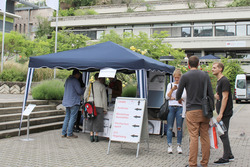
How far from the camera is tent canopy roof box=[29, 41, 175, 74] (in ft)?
27.3

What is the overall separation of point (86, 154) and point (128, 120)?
1300 mm

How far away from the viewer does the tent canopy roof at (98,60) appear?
833 centimetres

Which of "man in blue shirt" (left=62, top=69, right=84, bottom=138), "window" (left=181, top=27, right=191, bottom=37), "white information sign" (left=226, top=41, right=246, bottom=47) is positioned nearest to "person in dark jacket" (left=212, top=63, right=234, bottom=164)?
"man in blue shirt" (left=62, top=69, right=84, bottom=138)

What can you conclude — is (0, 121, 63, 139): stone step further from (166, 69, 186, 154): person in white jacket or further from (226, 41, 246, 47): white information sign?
(226, 41, 246, 47): white information sign

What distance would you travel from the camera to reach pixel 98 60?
8625 mm

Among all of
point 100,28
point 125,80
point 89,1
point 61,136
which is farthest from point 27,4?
Result: point 61,136

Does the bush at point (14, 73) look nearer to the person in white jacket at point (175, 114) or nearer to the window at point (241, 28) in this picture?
the person in white jacket at point (175, 114)

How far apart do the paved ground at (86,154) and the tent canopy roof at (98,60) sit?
214 cm

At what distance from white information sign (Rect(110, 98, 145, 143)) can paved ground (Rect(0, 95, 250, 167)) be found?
1.39 ft

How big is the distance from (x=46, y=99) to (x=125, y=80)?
17.4 ft

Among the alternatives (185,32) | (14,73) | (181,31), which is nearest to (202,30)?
(185,32)

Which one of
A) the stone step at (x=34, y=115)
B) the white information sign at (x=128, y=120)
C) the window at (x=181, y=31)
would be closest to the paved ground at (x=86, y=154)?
the white information sign at (x=128, y=120)

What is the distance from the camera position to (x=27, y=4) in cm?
7075

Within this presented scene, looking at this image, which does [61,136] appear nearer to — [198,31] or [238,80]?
[238,80]
